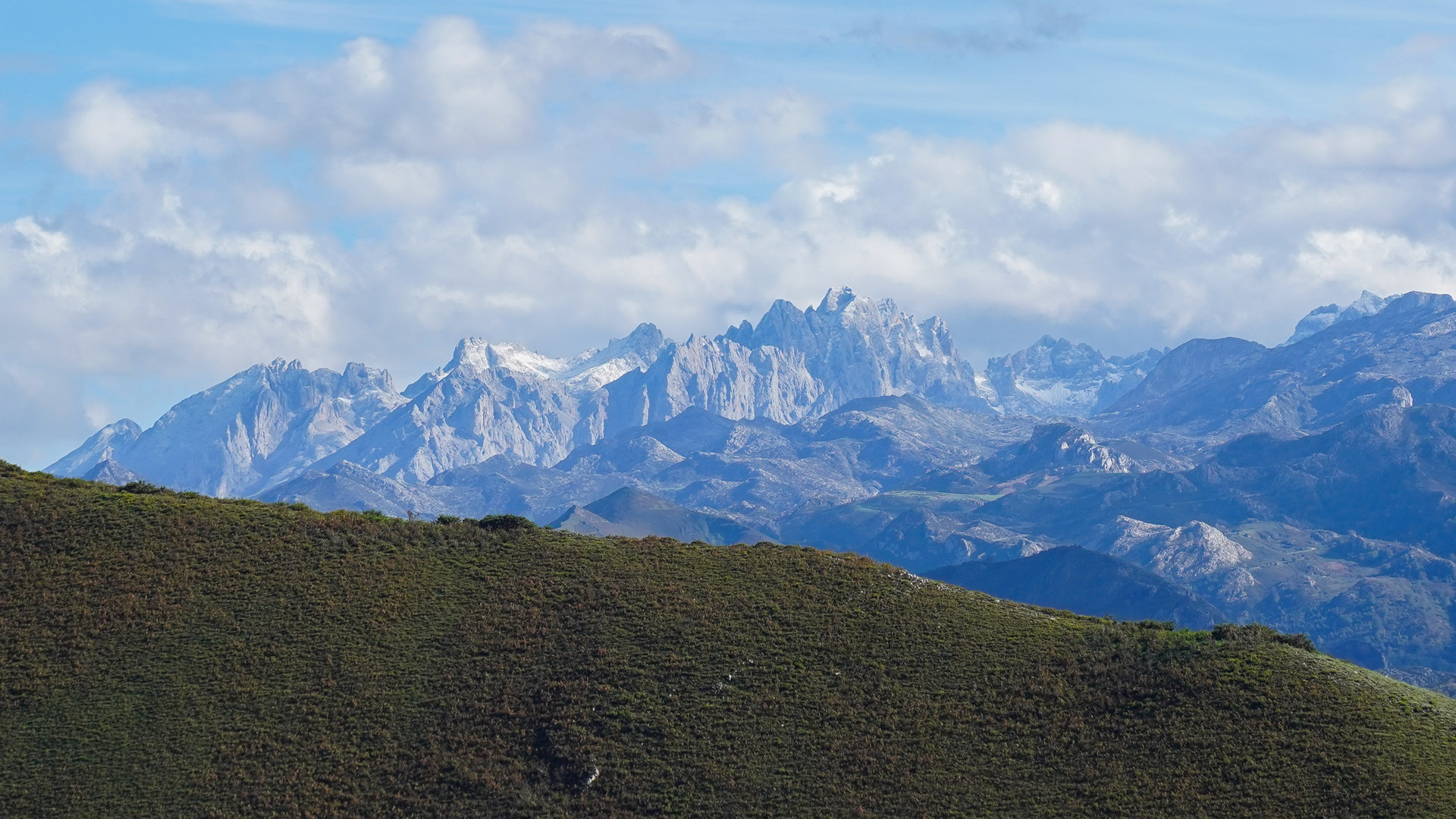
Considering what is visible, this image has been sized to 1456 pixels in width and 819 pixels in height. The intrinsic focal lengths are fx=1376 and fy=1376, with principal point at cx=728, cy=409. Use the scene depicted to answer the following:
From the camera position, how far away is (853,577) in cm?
13762

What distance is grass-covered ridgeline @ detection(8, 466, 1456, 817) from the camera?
4097 inches

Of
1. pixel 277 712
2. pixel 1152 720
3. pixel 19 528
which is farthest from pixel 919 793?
pixel 19 528

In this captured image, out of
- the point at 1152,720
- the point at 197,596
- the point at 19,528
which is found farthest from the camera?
the point at 19,528

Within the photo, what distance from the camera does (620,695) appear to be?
117312mm

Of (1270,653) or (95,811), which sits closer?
(95,811)

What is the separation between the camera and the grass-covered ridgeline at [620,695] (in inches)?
4097

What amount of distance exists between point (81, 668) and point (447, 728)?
3405cm

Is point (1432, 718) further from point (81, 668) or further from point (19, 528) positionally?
point (19, 528)

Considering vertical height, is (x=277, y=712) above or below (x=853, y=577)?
below

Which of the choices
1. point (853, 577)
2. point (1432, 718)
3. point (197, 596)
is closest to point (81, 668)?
point (197, 596)

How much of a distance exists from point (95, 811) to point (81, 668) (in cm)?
2049

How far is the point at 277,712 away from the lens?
115 m

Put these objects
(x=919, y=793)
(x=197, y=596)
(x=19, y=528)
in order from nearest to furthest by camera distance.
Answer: (x=919, y=793) < (x=197, y=596) < (x=19, y=528)

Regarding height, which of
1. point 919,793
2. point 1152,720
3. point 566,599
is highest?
point 566,599
